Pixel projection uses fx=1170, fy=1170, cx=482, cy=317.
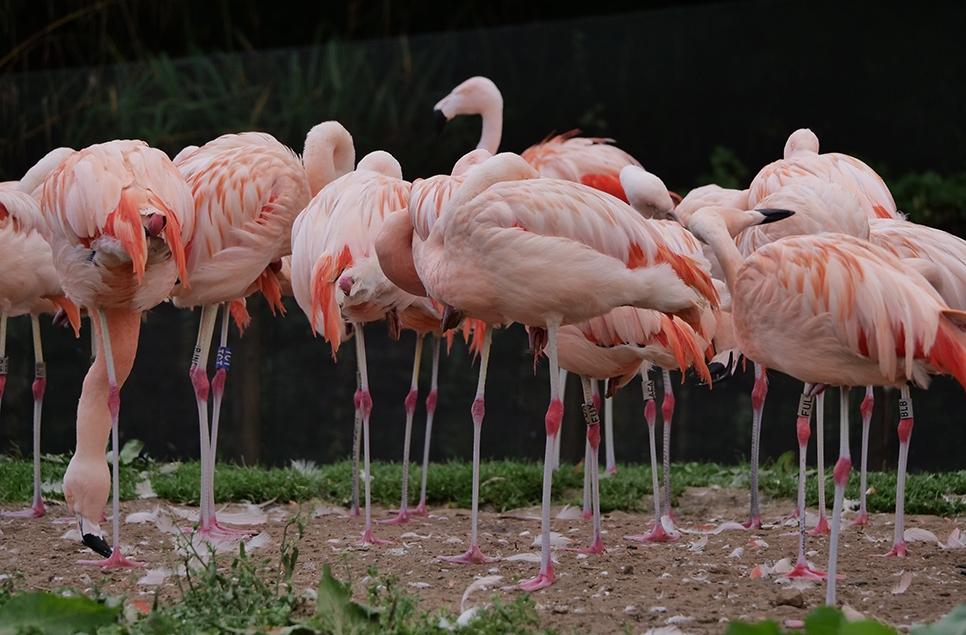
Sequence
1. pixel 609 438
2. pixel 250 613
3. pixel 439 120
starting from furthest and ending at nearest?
pixel 439 120 < pixel 609 438 < pixel 250 613

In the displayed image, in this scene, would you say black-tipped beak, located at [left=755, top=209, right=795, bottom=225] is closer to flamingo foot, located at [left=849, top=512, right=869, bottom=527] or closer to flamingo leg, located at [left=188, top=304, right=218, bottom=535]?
flamingo foot, located at [left=849, top=512, right=869, bottom=527]

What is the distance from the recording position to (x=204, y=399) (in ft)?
15.4

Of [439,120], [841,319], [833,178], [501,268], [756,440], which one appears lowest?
[756,440]

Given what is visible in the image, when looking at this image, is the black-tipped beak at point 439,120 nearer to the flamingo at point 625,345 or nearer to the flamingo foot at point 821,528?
the flamingo at point 625,345

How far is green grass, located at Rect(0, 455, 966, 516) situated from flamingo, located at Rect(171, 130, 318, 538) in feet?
2.55

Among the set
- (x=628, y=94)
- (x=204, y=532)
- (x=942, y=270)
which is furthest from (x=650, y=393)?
(x=628, y=94)

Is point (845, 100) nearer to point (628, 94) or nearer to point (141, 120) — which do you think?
point (628, 94)

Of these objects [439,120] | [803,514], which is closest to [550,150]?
[439,120]

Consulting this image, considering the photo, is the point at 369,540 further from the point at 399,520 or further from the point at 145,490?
the point at 145,490

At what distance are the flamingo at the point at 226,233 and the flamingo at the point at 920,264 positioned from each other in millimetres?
2338

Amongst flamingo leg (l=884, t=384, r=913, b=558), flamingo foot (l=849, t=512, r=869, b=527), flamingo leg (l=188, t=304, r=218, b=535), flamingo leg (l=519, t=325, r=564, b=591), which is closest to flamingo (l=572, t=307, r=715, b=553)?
flamingo leg (l=519, t=325, r=564, b=591)

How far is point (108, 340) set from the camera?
4.16 m

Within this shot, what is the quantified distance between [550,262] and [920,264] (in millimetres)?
1250

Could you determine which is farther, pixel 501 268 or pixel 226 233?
pixel 226 233
